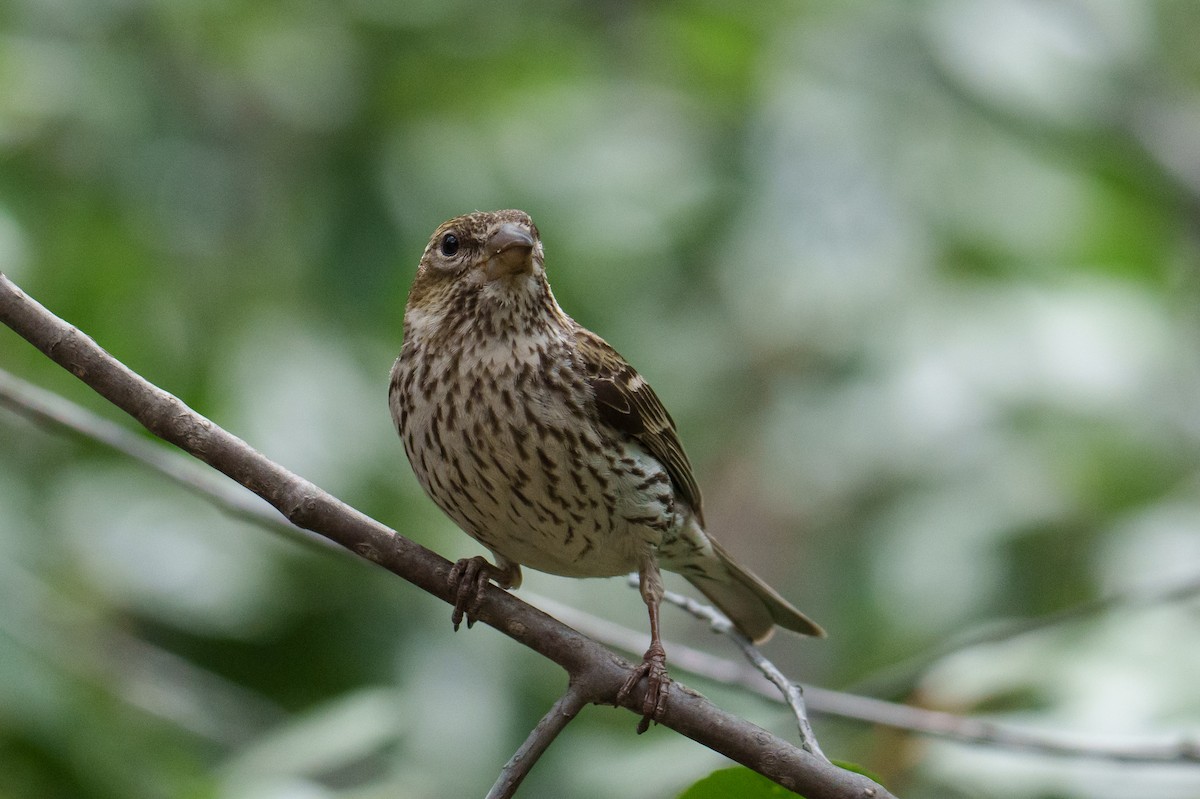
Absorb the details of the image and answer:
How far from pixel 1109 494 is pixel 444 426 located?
293 centimetres

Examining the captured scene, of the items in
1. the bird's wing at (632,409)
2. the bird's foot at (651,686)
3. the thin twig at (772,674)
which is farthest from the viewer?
the bird's wing at (632,409)

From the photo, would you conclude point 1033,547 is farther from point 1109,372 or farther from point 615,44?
point 615,44

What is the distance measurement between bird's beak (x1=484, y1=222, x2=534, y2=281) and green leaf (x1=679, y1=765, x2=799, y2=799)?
1.47m

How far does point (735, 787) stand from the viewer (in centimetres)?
257

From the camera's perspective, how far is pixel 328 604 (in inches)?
188

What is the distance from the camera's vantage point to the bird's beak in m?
3.55

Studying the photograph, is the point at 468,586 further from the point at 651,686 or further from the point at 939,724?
the point at 939,724

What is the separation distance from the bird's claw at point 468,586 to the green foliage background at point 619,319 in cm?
64

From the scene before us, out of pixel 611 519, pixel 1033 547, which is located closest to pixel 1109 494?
pixel 1033 547

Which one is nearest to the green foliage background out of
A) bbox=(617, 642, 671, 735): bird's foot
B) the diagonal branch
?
the diagonal branch

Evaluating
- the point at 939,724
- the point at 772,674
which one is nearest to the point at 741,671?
the point at 939,724

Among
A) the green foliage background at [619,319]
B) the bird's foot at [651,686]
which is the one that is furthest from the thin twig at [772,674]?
the green foliage background at [619,319]

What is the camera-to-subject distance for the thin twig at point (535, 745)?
8.73 feet

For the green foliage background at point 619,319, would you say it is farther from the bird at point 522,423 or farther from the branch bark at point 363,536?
the branch bark at point 363,536
